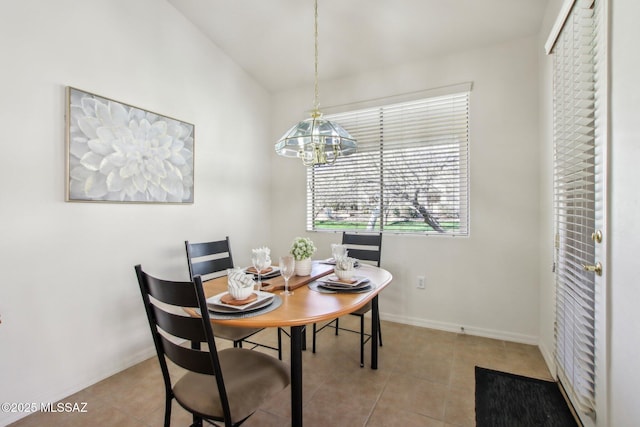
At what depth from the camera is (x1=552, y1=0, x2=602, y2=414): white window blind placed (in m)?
1.51

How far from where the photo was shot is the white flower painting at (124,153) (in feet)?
6.75

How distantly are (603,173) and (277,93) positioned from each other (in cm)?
340

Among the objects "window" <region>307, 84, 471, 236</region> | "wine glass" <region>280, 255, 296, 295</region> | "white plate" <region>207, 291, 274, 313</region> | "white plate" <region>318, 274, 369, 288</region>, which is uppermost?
"window" <region>307, 84, 471, 236</region>

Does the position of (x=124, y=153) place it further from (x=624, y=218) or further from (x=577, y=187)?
(x=577, y=187)

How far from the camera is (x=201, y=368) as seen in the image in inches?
46.5

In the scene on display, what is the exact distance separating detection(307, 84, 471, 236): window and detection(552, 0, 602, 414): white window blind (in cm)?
94

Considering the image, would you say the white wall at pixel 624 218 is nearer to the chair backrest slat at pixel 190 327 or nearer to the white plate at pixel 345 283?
the white plate at pixel 345 283

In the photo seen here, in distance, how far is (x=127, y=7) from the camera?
7.75 ft

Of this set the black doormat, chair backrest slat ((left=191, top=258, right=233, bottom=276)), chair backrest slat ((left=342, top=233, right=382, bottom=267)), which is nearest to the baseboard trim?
the black doormat

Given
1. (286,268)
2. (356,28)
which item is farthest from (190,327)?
(356,28)

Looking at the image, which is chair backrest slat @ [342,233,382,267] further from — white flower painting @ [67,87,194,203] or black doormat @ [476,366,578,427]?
white flower painting @ [67,87,194,203]

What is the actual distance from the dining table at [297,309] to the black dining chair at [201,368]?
0.10 m

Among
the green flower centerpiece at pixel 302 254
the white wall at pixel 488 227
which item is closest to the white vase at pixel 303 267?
the green flower centerpiece at pixel 302 254

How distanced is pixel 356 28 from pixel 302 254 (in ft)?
7.05
